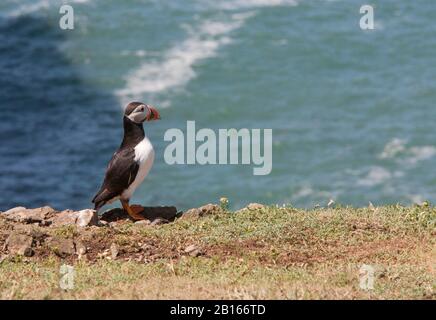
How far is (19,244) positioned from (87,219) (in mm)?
1438

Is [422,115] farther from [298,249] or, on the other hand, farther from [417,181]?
[298,249]

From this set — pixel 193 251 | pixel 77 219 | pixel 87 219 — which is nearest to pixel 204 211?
pixel 87 219

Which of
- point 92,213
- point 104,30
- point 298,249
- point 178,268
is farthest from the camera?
point 104,30

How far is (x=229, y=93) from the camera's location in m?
41.8

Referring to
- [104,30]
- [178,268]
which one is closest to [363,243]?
[178,268]

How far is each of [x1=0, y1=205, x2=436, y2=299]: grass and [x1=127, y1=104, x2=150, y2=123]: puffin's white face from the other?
63.3 inches

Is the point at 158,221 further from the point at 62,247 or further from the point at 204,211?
the point at 62,247

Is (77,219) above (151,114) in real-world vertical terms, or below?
below

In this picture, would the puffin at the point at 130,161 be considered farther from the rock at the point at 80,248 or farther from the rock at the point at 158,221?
the rock at the point at 80,248

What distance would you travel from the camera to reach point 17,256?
13930mm

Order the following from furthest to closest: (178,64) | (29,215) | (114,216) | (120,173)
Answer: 1. (178,64)
2. (114,216)
3. (120,173)
4. (29,215)

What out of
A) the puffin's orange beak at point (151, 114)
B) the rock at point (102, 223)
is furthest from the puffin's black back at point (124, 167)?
the rock at point (102, 223)

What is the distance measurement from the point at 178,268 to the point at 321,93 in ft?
94.9
